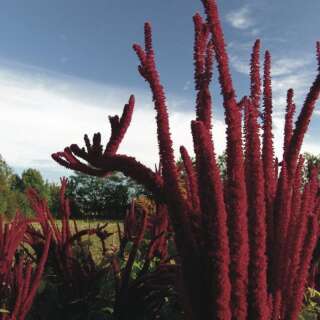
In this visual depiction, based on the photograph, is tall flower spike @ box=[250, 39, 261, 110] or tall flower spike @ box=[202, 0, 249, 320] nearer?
tall flower spike @ box=[202, 0, 249, 320]

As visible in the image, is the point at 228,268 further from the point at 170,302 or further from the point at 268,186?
the point at 170,302

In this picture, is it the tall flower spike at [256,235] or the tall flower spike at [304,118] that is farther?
the tall flower spike at [304,118]

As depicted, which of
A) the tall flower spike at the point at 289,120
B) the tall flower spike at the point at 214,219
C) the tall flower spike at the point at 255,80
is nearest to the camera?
the tall flower spike at the point at 214,219

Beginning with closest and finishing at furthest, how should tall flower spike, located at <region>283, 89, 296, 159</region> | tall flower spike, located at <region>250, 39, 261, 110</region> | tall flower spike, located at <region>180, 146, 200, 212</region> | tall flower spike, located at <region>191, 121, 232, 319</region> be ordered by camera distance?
tall flower spike, located at <region>191, 121, 232, 319</region>, tall flower spike, located at <region>180, 146, 200, 212</region>, tall flower spike, located at <region>250, 39, 261, 110</region>, tall flower spike, located at <region>283, 89, 296, 159</region>

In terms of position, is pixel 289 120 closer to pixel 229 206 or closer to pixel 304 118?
pixel 304 118

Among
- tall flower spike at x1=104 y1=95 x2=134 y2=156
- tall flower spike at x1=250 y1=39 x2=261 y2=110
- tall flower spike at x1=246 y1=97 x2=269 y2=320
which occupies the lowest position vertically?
tall flower spike at x1=246 y1=97 x2=269 y2=320

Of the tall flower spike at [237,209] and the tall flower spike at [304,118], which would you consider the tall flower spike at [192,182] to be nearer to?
the tall flower spike at [237,209]

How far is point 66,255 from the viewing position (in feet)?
8.68

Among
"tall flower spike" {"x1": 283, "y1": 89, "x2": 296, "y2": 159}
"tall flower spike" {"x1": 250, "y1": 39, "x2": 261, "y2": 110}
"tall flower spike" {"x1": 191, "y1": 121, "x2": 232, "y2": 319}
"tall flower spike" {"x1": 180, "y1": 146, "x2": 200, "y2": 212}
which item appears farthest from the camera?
"tall flower spike" {"x1": 283, "y1": 89, "x2": 296, "y2": 159}

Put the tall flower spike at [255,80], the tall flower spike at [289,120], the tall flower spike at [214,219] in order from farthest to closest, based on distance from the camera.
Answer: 1. the tall flower spike at [289,120]
2. the tall flower spike at [255,80]
3. the tall flower spike at [214,219]

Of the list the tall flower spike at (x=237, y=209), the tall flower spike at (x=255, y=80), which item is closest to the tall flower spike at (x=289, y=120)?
the tall flower spike at (x=255, y=80)

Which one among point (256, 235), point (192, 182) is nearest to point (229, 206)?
point (256, 235)

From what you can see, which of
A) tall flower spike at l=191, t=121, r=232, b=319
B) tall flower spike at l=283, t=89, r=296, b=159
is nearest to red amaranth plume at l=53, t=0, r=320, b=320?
tall flower spike at l=191, t=121, r=232, b=319

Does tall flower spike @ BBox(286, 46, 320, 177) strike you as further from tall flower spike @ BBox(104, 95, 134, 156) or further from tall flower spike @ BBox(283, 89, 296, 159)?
tall flower spike @ BBox(104, 95, 134, 156)
